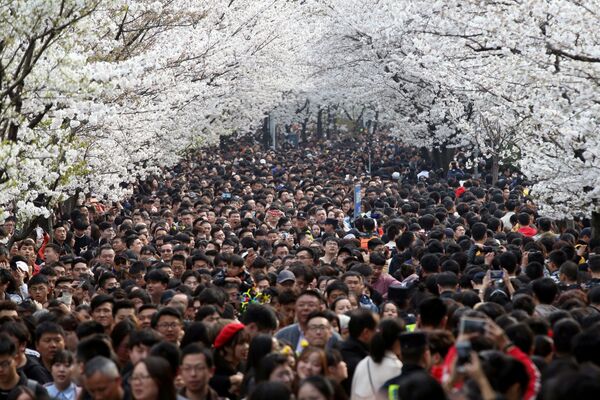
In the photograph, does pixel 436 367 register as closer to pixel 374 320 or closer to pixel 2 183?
pixel 374 320

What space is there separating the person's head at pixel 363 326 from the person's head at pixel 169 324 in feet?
4.76

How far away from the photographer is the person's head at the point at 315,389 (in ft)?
22.8

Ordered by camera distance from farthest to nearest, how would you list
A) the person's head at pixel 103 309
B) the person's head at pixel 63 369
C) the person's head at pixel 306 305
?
the person's head at pixel 103 309
the person's head at pixel 306 305
the person's head at pixel 63 369

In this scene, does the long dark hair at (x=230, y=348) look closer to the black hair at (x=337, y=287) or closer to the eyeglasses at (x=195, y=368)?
the eyeglasses at (x=195, y=368)

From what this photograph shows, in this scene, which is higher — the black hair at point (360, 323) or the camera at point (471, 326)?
the camera at point (471, 326)

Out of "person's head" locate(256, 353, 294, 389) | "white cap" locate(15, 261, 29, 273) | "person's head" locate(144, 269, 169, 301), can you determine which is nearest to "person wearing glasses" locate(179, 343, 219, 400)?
"person's head" locate(256, 353, 294, 389)

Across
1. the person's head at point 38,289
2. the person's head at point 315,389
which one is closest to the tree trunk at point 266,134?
the person's head at point 38,289

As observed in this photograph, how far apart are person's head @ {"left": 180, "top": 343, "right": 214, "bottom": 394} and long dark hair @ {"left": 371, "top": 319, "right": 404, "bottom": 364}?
3.94 feet

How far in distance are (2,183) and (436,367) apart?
6415 millimetres

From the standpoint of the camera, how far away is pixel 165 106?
2245 cm

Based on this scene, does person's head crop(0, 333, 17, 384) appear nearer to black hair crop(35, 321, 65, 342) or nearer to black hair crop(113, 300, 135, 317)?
black hair crop(35, 321, 65, 342)

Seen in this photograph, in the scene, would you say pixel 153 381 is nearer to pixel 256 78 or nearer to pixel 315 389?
pixel 315 389

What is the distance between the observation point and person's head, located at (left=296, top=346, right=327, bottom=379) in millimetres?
8008

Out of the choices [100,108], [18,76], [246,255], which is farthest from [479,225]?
[18,76]
